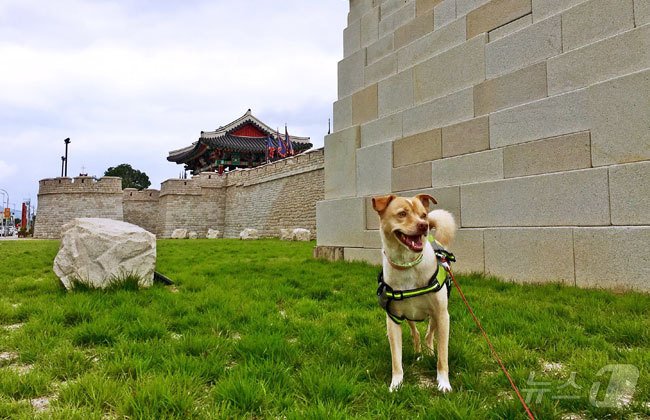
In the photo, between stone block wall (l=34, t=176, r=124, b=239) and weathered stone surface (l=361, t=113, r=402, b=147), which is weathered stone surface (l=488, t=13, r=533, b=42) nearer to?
weathered stone surface (l=361, t=113, r=402, b=147)

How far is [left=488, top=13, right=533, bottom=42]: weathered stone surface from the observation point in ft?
17.9

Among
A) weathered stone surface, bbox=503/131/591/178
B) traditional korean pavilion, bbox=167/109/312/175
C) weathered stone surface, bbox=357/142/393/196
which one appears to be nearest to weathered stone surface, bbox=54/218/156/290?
weathered stone surface, bbox=357/142/393/196

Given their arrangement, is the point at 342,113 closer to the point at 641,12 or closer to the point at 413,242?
the point at 641,12

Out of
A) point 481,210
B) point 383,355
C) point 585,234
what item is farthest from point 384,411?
point 481,210

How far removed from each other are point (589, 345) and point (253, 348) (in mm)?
2491

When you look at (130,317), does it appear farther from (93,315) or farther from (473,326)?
(473,326)

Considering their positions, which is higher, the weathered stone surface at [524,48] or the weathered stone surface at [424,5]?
the weathered stone surface at [424,5]

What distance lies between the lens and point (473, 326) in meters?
3.50

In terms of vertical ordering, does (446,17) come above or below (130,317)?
above

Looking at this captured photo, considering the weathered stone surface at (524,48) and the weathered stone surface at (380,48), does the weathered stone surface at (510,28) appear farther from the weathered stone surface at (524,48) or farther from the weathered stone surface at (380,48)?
the weathered stone surface at (380,48)

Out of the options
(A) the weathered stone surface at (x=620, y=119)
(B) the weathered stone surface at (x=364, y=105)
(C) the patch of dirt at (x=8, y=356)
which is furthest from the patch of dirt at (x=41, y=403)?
(B) the weathered stone surface at (x=364, y=105)

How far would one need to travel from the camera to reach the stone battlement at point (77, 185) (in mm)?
31281

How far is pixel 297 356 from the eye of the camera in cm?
286

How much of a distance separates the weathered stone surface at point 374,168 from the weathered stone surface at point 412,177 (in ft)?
0.68
